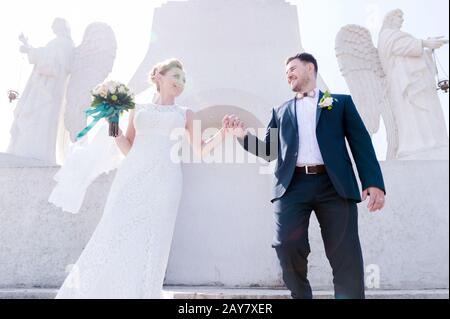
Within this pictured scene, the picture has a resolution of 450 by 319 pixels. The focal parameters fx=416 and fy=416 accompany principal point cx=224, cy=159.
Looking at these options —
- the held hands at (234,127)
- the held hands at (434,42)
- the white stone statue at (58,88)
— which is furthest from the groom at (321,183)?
the white stone statue at (58,88)

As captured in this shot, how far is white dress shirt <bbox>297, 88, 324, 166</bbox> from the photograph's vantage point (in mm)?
2586

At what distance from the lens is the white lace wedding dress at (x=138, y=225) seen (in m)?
2.68

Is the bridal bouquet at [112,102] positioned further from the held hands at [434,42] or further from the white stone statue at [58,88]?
the held hands at [434,42]

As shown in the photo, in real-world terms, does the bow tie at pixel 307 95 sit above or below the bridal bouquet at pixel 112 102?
below

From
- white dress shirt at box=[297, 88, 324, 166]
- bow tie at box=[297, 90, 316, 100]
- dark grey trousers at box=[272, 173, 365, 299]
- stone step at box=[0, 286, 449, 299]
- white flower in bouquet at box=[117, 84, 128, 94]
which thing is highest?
white flower in bouquet at box=[117, 84, 128, 94]

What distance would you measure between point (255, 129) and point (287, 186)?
4.32 meters

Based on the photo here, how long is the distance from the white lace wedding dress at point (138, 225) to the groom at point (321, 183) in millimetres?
812

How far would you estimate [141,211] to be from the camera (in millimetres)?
2855

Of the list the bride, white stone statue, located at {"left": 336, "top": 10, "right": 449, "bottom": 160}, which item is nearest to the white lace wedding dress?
the bride

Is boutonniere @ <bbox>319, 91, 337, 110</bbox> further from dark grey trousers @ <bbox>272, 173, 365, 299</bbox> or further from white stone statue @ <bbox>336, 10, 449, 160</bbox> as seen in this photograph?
white stone statue @ <bbox>336, 10, 449, 160</bbox>

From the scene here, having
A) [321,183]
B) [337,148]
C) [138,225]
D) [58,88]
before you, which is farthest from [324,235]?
[58,88]

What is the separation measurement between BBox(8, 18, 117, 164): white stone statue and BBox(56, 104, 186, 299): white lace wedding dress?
4.57m
